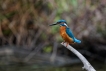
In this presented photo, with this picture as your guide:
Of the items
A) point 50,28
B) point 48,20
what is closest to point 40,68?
point 50,28

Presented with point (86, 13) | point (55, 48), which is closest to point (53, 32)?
point (55, 48)

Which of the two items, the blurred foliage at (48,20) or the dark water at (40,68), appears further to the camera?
the blurred foliage at (48,20)

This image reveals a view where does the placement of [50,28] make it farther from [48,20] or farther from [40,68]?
[40,68]

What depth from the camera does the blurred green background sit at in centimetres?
738

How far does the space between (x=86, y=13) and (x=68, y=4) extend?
43cm

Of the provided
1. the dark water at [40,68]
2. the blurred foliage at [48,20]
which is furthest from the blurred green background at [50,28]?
the dark water at [40,68]

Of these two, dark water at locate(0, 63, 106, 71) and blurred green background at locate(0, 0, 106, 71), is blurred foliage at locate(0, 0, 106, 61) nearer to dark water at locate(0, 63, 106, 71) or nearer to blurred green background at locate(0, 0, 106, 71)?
blurred green background at locate(0, 0, 106, 71)

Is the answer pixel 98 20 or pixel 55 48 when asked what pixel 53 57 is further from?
pixel 98 20

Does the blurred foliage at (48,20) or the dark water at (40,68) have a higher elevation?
the blurred foliage at (48,20)

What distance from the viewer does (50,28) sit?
7.59 metres

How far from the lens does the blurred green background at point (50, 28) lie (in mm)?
7383

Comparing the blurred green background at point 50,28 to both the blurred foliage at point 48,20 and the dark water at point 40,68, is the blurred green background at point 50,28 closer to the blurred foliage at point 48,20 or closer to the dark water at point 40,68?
the blurred foliage at point 48,20

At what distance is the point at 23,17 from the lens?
24.9 feet

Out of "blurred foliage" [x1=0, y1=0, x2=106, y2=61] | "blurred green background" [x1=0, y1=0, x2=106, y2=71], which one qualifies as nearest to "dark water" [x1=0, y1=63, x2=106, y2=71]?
"blurred green background" [x1=0, y1=0, x2=106, y2=71]
